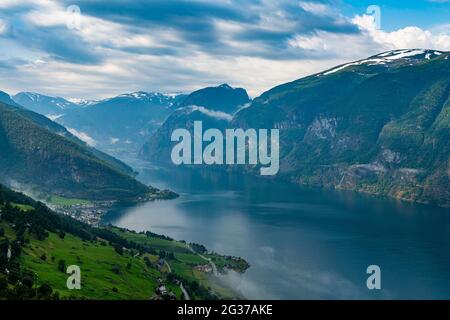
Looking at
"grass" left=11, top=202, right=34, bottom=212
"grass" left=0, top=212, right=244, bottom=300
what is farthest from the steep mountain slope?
"grass" left=11, top=202, right=34, bottom=212

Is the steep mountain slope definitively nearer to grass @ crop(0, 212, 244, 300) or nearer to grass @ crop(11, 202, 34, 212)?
grass @ crop(0, 212, 244, 300)

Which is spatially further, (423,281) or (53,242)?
(423,281)

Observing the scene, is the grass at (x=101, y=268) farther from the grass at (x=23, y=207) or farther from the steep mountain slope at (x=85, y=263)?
the grass at (x=23, y=207)

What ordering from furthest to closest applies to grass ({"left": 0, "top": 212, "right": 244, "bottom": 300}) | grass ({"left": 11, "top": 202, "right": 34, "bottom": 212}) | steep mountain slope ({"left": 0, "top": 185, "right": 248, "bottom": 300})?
1. grass ({"left": 11, "top": 202, "right": 34, "bottom": 212})
2. grass ({"left": 0, "top": 212, "right": 244, "bottom": 300})
3. steep mountain slope ({"left": 0, "top": 185, "right": 248, "bottom": 300})

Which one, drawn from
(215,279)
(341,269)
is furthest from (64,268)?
(341,269)

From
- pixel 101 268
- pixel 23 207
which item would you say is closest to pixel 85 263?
pixel 101 268

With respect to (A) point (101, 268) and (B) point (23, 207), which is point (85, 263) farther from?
(B) point (23, 207)

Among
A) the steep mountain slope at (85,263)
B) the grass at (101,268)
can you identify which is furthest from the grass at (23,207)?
the grass at (101,268)

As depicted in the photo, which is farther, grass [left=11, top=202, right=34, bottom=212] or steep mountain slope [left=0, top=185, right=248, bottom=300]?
grass [left=11, top=202, right=34, bottom=212]
